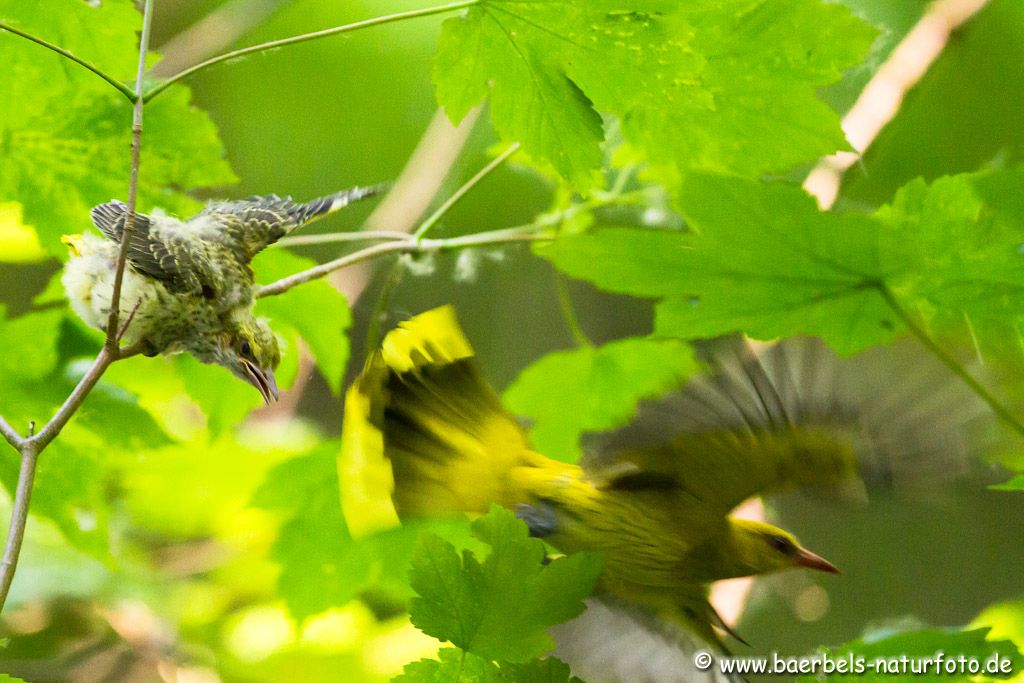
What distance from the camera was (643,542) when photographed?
1.80 feet

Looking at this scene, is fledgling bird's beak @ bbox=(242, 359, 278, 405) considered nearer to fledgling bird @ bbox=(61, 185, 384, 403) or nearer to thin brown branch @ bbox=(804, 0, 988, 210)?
fledgling bird @ bbox=(61, 185, 384, 403)

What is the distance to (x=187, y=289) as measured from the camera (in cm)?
75

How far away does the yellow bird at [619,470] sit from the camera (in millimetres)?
504

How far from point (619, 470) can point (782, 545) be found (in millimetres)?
149

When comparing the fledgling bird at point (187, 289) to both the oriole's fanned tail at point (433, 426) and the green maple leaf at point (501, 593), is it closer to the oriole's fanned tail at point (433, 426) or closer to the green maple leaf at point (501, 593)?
the oriole's fanned tail at point (433, 426)

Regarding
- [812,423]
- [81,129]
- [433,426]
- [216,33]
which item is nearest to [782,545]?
[812,423]

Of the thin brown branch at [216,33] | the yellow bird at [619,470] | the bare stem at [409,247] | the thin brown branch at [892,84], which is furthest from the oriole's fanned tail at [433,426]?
the thin brown branch at [216,33]

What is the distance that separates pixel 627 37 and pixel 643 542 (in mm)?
329

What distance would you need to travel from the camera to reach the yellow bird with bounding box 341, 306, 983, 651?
50cm

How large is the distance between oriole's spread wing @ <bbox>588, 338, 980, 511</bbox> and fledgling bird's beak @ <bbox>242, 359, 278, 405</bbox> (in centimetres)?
38

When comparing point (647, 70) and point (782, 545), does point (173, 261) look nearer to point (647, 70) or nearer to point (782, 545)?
point (647, 70)

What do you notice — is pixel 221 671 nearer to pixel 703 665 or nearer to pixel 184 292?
pixel 184 292

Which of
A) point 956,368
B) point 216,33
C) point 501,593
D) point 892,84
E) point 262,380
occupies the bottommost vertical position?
point 501,593

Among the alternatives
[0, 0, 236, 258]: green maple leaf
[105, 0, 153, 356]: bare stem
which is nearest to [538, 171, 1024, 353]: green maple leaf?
[105, 0, 153, 356]: bare stem
